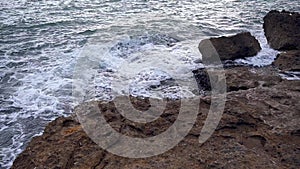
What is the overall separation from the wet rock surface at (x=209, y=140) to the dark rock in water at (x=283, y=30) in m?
3.61

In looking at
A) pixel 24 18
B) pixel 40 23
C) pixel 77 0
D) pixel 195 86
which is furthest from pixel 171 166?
pixel 77 0

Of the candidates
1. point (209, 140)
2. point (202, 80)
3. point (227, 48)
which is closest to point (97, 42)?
point (227, 48)

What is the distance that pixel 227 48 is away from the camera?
7.70 metres

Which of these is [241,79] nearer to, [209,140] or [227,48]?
[227,48]

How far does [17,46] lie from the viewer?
9.68 meters

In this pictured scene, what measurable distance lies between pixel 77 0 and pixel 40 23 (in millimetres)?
4472

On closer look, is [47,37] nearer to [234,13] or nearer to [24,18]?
[24,18]

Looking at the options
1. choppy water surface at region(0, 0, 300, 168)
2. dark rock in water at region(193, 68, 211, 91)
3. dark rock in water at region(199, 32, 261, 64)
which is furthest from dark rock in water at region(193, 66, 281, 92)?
dark rock in water at region(199, 32, 261, 64)

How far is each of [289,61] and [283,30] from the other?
1565mm

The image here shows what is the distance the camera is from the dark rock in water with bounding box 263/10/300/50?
7785 mm

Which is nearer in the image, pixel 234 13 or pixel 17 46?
pixel 17 46

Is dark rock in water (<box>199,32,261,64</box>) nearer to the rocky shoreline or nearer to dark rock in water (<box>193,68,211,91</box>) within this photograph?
dark rock in water (<box>193,68,211,91</box>)

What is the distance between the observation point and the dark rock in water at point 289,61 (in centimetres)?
658


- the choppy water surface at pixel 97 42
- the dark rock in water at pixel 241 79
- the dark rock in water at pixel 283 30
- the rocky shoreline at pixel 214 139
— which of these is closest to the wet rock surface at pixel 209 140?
the rocky shoreline at pixel 214 139
